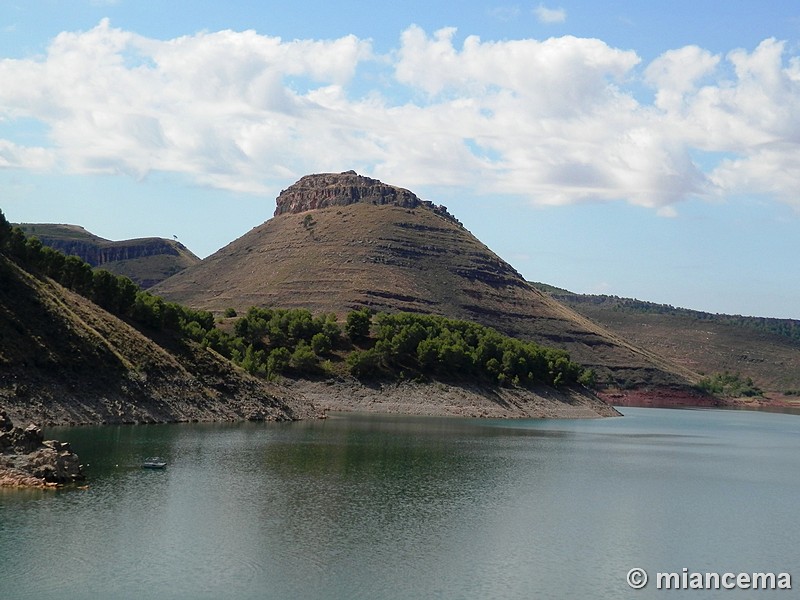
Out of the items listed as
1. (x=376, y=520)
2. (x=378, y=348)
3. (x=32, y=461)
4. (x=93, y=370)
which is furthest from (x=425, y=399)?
(x=376, y=520)

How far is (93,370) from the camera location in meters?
90.9

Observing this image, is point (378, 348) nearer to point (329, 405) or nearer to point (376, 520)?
point (329, 405)

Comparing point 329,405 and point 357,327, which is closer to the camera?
point 329,405

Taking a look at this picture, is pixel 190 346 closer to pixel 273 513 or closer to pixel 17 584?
pixel 273 513

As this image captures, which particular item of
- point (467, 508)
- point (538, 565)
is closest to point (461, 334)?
point (467, 508)

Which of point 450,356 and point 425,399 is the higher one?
point 450,356

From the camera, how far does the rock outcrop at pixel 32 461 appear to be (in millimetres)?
55469

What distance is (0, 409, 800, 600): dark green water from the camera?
39.1 m

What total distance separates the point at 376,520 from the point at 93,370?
48722mm

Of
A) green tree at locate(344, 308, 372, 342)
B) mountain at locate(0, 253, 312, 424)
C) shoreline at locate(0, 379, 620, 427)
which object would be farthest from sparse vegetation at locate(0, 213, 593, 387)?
mountain at locate(0, 253, 312, 424)

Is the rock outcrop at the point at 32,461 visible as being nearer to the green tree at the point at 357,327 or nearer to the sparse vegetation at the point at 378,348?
the sparse vegetation at the point at 378,348

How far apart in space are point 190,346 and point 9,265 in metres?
22.3

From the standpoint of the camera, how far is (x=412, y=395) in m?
139

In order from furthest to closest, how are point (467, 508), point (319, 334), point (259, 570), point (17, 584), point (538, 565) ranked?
point (319, 334) → point (467, 508) → point (538, 565) → point (259, 570) → point (17, 584)
